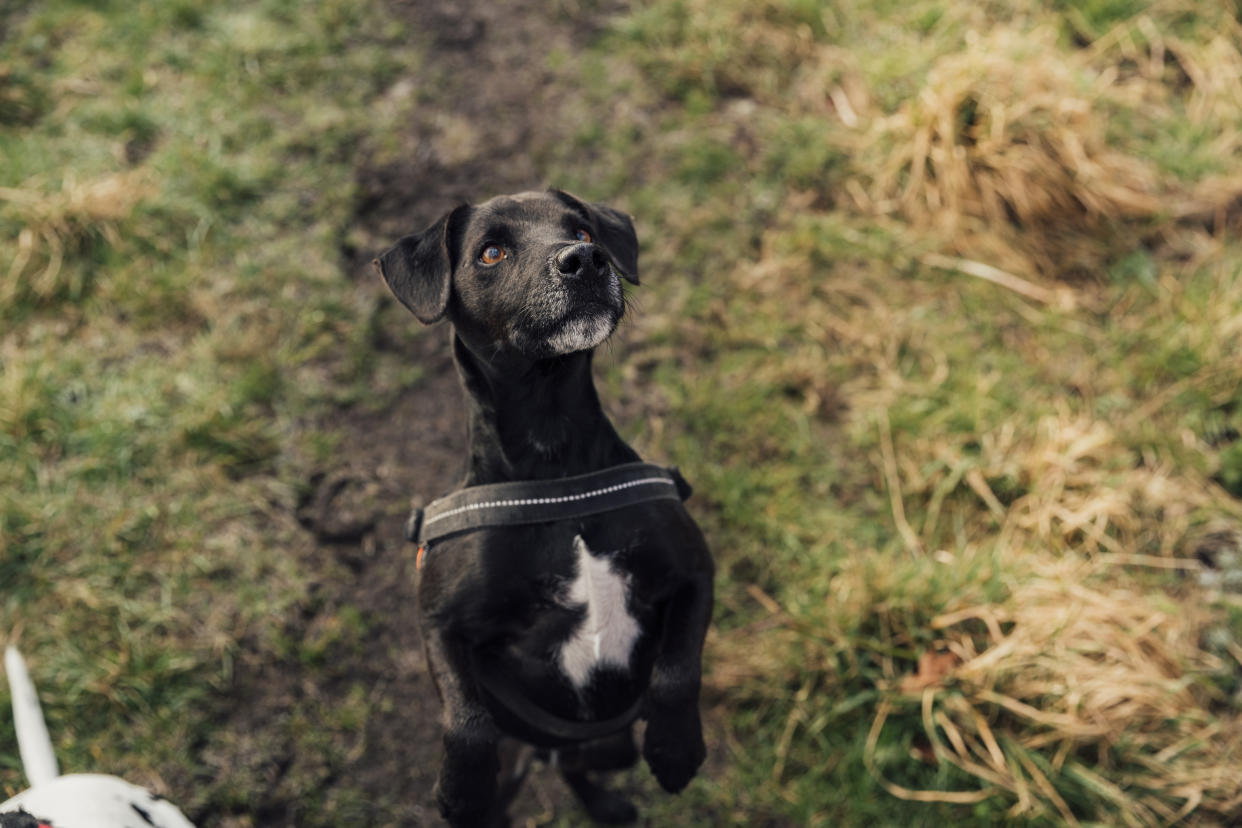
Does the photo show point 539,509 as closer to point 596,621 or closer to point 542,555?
point 542,555

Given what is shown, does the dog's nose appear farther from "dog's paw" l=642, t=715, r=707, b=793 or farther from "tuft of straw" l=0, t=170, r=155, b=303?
"tuft of straw" l=0, t=170, r=155, b=303

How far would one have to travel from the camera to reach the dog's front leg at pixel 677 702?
2436 millimetres

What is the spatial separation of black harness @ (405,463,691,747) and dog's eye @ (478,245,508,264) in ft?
2.22

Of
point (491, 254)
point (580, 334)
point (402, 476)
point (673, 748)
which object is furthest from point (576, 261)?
point (402, 476)

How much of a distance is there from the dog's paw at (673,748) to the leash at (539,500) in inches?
25.7

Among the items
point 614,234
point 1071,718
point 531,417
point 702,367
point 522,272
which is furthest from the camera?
point 702,367

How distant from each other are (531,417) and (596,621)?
64cm

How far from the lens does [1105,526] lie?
3.85m

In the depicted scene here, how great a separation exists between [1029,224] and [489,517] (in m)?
3.97

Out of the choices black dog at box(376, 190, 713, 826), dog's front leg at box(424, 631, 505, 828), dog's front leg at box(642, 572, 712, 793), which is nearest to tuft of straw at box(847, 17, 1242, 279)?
black dog at box(376, 190, 713, 826)

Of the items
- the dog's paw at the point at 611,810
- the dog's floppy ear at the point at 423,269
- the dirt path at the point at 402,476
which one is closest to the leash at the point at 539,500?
the dog's floppy ear at the point at 423,269

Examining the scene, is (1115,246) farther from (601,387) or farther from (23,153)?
(23,153)

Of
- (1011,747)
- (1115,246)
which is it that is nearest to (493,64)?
(1115,246)

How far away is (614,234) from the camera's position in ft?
9.29
